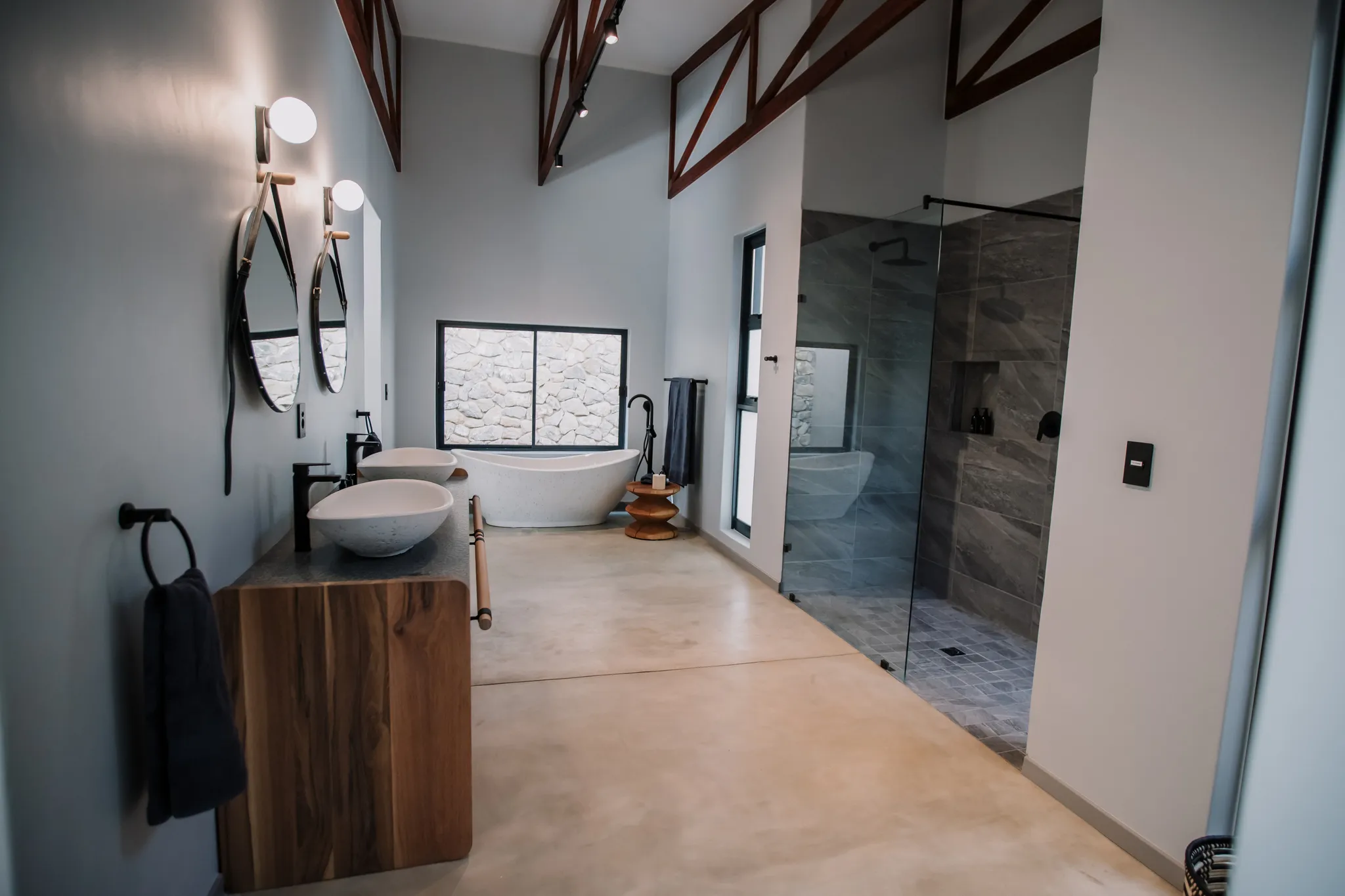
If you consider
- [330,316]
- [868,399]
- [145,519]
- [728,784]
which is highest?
[330,316]

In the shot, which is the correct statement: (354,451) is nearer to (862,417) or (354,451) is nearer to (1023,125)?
(862,417)

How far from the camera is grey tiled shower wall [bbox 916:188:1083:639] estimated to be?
3.50 m

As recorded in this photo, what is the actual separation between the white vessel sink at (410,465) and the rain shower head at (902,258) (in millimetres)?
2257

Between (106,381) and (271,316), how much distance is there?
92cm

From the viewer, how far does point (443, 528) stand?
7.88ft

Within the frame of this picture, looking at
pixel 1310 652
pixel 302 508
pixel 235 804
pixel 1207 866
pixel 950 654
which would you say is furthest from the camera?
pixel 950 654

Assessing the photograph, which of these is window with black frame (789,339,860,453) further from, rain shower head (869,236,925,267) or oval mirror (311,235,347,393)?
oval mirror (311,235,347,393)

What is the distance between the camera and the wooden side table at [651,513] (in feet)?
17.7

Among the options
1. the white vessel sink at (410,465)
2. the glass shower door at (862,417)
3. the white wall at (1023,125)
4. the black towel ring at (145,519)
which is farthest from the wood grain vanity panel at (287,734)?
the white wall at (1023,125)

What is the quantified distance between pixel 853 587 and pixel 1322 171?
3.75m

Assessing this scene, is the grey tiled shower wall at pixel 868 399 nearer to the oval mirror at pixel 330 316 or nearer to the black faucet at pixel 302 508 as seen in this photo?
the oval mirror at pixel 330 316

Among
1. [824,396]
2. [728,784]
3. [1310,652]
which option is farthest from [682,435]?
[1310,652]

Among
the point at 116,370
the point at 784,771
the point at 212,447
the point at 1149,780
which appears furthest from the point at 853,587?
the point at 116,370

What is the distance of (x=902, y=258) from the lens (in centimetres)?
346
